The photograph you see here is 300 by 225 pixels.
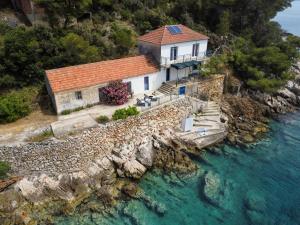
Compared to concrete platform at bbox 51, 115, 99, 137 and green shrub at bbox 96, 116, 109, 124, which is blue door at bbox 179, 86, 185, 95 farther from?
concrete platform at bbox 51, 115, 99, 137

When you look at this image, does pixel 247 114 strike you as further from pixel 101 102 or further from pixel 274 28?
pixel 274 28

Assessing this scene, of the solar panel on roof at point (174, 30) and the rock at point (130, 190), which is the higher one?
the solar panel on roof at point (174, 30)

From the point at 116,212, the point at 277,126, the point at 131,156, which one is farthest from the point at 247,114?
the point at 116,212

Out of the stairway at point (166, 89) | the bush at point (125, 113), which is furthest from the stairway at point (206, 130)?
the bush at point (125, 113)

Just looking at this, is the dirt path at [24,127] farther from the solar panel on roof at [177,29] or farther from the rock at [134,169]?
the solar panel on roof at [177,29]

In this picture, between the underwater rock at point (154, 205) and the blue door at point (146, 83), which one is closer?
→ the underwater rock at point (154, 205)

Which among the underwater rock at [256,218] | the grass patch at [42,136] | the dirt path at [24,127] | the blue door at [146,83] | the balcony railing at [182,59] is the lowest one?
the underwater rock at [256,218]

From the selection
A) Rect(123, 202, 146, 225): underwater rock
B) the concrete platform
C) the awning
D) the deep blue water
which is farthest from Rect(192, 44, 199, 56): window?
the deep blue water
